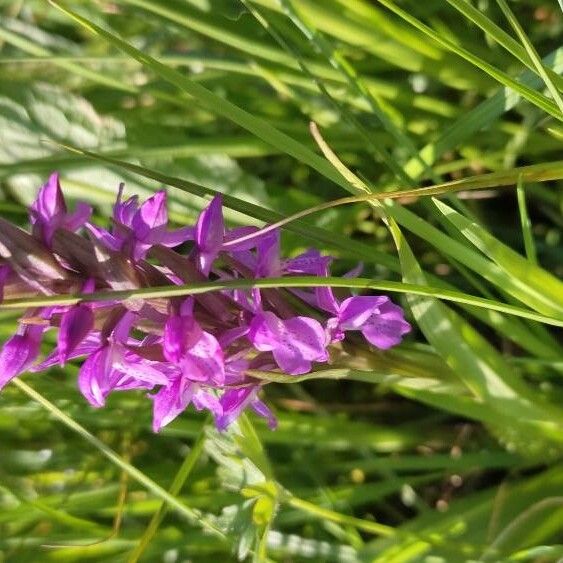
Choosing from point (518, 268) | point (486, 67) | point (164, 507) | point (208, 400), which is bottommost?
point (164, 507)

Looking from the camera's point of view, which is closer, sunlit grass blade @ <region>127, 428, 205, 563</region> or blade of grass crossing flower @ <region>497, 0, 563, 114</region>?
blade of grass crossing flower @ <region>497, 0, 563, 114</region>

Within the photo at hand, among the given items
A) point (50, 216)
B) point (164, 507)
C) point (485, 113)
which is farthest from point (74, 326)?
point (485, 113)

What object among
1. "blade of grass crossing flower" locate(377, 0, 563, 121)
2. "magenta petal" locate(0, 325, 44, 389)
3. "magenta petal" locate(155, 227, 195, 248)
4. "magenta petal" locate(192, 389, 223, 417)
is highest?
"blade of grass crossing flower" locate(377, 0, 563, 121)

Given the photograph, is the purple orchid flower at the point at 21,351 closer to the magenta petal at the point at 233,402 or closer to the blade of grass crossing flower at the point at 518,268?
the magenta petal at the point at 233,402

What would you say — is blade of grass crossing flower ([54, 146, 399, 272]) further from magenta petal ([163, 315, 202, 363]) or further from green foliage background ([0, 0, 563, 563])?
magenta petal ([163, 315, 202, 363])

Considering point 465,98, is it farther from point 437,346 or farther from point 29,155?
point 29,155

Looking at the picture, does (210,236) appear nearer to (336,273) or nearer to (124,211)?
(124,211)

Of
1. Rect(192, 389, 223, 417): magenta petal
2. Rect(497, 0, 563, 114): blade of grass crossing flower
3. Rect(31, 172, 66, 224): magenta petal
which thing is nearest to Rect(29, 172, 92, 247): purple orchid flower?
Rect(31, 172, 66, 224): magenta petal
